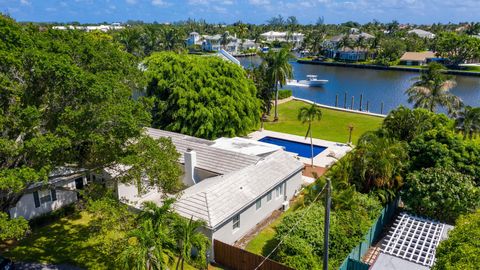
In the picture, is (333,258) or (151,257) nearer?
(151,257)

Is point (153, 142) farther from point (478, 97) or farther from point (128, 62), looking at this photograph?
point (478, 97)

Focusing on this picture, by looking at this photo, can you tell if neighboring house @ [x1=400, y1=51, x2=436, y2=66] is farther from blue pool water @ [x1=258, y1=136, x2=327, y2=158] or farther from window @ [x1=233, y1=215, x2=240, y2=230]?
window @ [x1=233, y1=215, x2=240, y2=230]

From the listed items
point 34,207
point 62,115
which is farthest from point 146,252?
point 34,207

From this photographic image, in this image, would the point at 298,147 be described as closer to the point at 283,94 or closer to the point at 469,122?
the point at 469,122

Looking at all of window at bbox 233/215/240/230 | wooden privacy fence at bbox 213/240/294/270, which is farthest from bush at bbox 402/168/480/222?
wooden privacy fence at bbox 213/240/294/270

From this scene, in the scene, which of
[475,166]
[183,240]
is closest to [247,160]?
[183,240]
